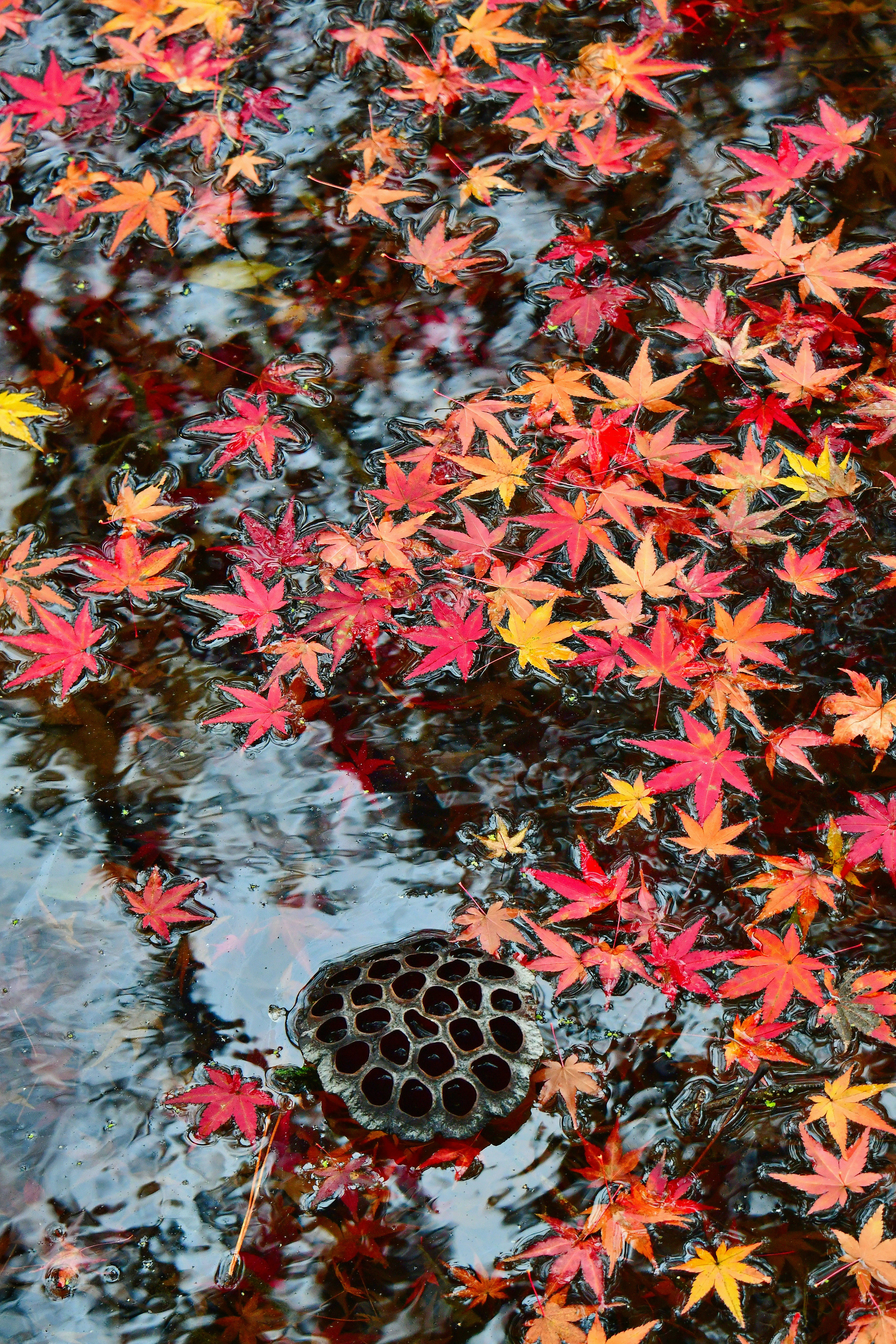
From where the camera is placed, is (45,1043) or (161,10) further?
(161,10)

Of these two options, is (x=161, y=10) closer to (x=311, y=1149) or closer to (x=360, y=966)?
(x=360, y=966)

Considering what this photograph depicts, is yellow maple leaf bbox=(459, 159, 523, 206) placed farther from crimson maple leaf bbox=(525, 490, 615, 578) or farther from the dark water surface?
crimson maple leaf bbox=(525, 490, 615, 578)

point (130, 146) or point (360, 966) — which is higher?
point (130, 146)

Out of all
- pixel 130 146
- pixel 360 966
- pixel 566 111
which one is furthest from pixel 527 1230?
pixel 130 146

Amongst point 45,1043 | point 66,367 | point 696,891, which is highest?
point 66,367

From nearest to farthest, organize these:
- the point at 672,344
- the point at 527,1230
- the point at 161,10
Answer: the point at 527,1230
the point at 672,344
the point at 161,10

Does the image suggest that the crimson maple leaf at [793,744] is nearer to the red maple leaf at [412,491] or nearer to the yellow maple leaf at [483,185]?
the red maple leaf at [412,491]

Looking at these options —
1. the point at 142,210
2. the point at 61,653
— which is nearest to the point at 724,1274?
the point at 61,653

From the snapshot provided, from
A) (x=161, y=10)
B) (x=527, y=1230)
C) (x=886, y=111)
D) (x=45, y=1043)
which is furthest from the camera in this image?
(x=161, y=10)

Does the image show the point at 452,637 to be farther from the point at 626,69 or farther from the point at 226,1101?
the point at 626,69
